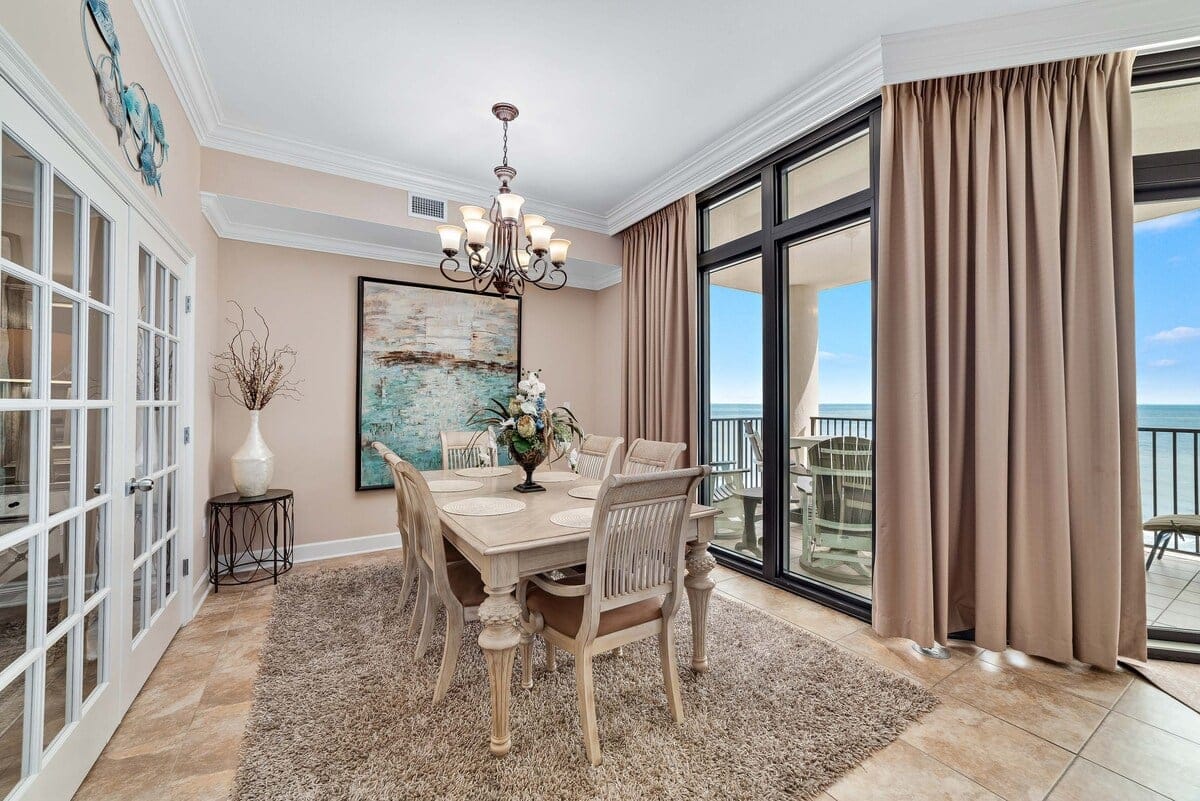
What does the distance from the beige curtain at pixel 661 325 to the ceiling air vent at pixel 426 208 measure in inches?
63.3

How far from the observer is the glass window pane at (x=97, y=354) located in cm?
165

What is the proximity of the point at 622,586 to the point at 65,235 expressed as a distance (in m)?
2.04

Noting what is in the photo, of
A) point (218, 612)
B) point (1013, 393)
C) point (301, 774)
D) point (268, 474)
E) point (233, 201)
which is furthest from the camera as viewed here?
point (268, 474)

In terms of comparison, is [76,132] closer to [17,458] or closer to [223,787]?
[17,458]

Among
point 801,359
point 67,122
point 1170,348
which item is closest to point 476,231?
point 67,122

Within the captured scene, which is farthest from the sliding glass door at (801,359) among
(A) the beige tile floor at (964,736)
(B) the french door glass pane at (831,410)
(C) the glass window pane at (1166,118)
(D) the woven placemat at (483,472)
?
(D) the woven placemat at (483,472)

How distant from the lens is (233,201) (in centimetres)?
312

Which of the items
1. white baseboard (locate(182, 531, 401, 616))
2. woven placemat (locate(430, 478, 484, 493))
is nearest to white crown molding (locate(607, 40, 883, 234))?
woven placemat (locate(430, 478, 484, 493))

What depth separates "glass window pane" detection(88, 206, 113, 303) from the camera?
64.7 inches

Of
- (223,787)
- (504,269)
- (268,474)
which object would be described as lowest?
(223,787)

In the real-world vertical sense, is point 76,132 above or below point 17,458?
above

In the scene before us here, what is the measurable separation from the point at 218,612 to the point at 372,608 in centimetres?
87

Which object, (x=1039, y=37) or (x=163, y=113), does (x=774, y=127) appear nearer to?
(x=1039, y=37)

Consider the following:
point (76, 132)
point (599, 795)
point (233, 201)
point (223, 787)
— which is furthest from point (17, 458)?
point (233, 201)
